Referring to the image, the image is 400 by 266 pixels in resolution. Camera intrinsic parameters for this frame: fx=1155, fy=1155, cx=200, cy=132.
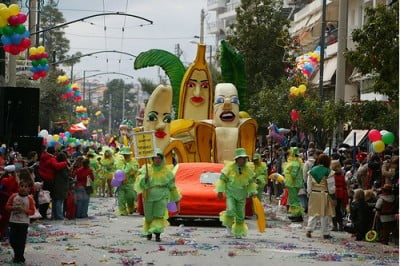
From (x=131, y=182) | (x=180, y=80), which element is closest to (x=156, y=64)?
(x=180, y=80)

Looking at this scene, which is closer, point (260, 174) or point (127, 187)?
point (127, 187)

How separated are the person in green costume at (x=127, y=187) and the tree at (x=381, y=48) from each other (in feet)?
30.7

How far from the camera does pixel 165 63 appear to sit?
3638 centimetres

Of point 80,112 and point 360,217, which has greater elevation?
point 80,112

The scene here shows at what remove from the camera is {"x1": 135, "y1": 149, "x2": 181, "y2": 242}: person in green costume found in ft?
66.1

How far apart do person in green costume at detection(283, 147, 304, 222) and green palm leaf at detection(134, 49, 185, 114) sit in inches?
387

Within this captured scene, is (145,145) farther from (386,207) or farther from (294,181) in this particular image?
(294,181)

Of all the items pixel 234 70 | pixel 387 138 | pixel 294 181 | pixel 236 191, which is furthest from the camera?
pixel 234 70

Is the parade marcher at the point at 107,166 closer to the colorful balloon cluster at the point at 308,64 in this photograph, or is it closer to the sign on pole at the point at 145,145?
the colorful balloon cluster at the point at 308,64

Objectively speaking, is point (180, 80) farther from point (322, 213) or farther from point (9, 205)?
point (9, 205)

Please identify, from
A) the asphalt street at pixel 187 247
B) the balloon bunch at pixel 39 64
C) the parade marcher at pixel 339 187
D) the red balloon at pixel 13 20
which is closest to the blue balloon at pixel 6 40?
the red balloon at pixel 13 20

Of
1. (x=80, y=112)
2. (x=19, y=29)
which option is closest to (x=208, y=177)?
(x=19, y=29)

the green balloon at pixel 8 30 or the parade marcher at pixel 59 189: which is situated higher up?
the green balloon at pixel 8 30

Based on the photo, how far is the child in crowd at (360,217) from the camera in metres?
21.5
